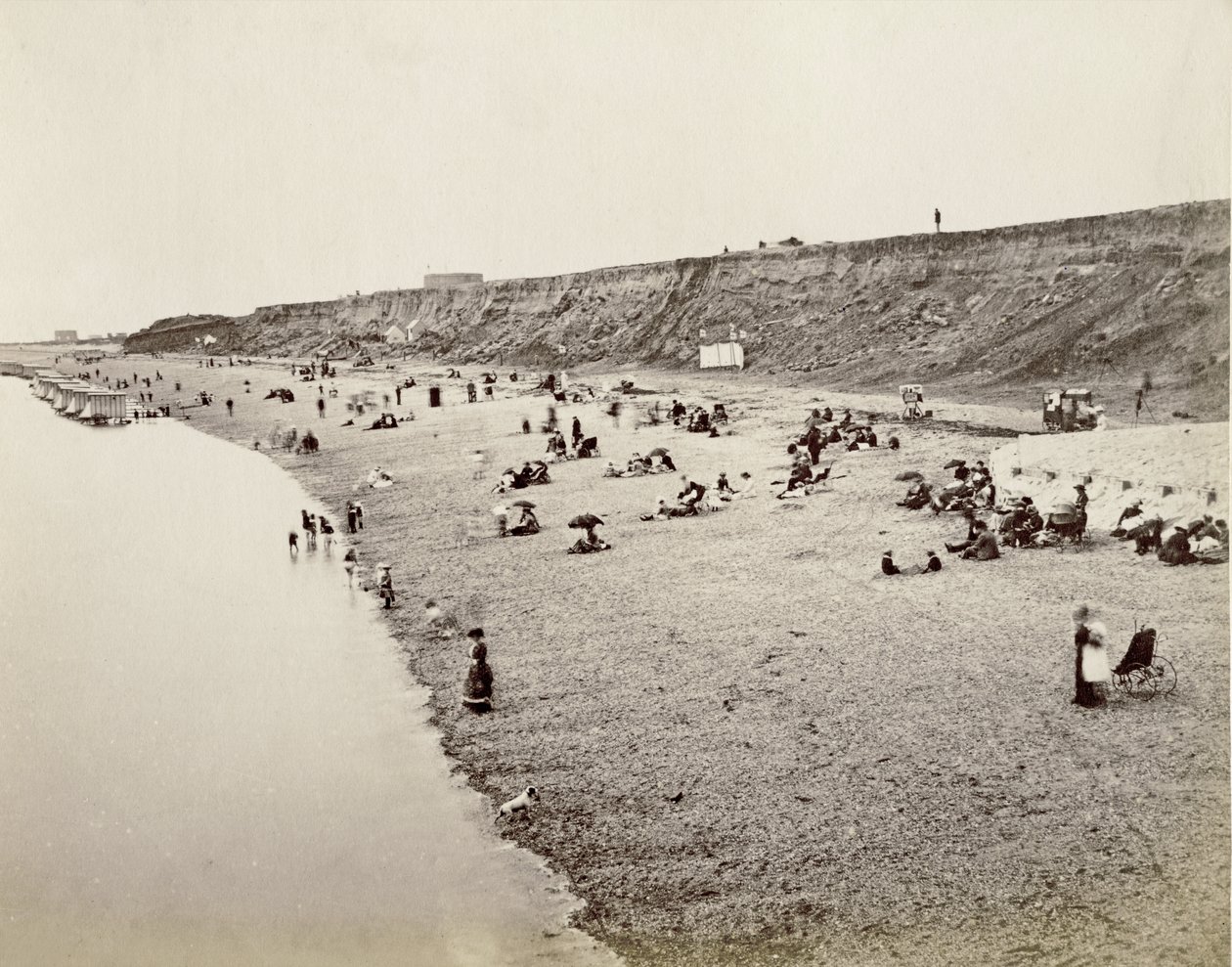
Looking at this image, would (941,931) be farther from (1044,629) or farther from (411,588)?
(411,588)

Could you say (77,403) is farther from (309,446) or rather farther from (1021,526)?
(1021,526)

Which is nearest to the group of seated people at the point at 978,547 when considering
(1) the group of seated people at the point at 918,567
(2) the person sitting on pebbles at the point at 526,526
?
(1) the group of seated people at the point at 918,567

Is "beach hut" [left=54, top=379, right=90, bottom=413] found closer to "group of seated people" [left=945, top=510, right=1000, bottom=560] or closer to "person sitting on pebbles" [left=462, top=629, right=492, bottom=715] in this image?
"person sitting on pebbles" [left=462, top=629, right=492, bottom=715]

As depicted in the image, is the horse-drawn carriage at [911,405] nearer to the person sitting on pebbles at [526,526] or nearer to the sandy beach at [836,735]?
the sandy beach at [836,735]

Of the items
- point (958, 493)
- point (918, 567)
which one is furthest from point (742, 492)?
point (918, 567)

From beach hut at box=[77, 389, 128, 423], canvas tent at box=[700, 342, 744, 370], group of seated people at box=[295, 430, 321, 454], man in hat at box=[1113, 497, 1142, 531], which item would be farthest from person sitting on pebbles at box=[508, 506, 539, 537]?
beach hut at box=[77, 389, 128, 423]
